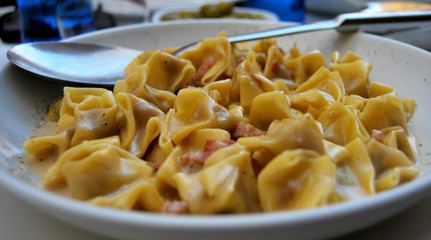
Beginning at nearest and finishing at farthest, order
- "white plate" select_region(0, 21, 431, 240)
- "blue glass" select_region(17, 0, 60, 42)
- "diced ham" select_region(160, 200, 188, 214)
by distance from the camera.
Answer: "white plate" select_region(0, 21, 431, 240)
"diced ham" select_region(160, 200, 188, 214)
"blue glass" select_region(17, 0, 60, 42)

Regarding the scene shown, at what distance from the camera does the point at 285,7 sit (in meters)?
4.84

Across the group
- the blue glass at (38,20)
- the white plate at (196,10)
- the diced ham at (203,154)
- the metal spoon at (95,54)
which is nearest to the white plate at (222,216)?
the metal spoon at (95,54)

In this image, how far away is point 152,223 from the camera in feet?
3.14

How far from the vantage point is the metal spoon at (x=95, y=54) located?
86.7 inches

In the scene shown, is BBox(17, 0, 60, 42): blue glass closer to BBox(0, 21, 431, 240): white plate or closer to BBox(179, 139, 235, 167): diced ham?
BBox(0, 21, 431, 240): white plate

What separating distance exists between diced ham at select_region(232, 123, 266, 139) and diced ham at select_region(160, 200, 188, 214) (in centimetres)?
53

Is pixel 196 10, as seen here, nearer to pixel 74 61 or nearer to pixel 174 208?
pixel 74 61

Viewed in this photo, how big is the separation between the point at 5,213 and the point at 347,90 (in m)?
1.87

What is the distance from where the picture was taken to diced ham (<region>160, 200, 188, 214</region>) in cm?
127

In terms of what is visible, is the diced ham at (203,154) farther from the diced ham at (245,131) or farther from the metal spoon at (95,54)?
the metal spoon at (95,54)

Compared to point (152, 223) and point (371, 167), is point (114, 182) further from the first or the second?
point (371, 167)

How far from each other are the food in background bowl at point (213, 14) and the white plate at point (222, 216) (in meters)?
1.43

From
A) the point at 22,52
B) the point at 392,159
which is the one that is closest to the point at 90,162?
the point at 22,52

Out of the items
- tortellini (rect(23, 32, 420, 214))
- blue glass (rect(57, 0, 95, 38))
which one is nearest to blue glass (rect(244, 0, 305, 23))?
tortellini (rect(23, 32, 420, 214))
